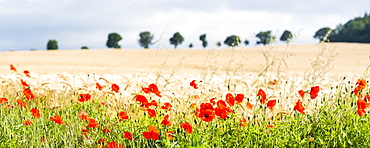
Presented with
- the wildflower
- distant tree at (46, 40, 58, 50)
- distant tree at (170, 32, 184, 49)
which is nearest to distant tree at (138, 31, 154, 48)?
distant tree at (170, 32, 184, 49)

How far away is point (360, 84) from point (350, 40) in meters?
53.8

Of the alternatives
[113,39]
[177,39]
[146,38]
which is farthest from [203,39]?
[113,39]

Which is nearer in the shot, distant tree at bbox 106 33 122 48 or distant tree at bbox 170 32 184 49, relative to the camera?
distant tree at bbox 106 33 122 48

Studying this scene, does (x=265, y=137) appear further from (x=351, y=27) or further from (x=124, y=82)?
(x=351, y=27)

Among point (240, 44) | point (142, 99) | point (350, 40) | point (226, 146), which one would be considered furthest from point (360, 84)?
point (350, 40)

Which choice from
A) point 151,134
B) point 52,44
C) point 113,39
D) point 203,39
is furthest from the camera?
point 203,39

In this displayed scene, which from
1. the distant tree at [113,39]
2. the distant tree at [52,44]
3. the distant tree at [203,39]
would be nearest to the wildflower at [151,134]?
the distant tree at [52,44]

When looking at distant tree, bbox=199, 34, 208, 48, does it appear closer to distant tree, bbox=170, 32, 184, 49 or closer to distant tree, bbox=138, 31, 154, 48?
distant tree, bbox=170, 32, 184, 49

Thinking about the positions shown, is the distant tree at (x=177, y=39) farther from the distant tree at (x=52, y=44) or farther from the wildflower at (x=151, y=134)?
the wildflower at (x=151, y=134)

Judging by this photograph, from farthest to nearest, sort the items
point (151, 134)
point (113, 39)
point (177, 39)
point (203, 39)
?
point (203, 39), point (177, 39), point (113, 39), point (151, 134)

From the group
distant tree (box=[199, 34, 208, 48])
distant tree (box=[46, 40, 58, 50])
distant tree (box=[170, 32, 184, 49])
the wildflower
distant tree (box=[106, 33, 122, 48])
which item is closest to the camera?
the wildflower

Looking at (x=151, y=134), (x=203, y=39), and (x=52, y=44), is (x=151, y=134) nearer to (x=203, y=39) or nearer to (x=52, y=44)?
(x=52, y=44)

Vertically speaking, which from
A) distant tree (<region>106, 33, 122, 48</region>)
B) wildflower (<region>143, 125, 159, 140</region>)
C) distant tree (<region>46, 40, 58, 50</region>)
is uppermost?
distant tree (<region>106, 33, 122, 48</region>)

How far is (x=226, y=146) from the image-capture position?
3.19 m
